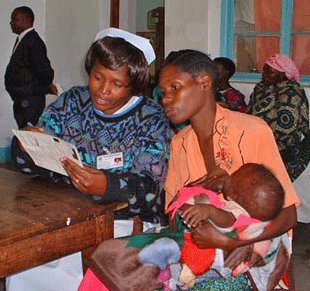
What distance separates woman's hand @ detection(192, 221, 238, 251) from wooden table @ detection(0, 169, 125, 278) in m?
0.29

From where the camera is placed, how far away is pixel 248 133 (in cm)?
189

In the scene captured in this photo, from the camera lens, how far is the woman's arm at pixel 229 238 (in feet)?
5.83

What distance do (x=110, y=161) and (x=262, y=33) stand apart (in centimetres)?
332

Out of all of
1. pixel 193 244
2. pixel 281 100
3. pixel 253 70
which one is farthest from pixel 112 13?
pixel 193 244

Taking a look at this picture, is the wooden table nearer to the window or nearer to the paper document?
the paper document

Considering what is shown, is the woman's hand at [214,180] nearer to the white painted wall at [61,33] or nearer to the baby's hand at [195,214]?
the baby's hand at [195,214]

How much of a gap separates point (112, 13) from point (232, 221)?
5.02 m

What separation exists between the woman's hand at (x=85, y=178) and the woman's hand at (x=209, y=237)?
34cm

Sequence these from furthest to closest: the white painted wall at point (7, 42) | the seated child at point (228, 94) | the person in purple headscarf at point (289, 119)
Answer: the white painted wall at point (7, 42)
the seated child at point (228, 94)
the person in purple headscarf at point (289, 119)

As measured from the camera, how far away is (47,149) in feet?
6.48

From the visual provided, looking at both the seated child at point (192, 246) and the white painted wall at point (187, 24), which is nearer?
the seated child at point (192, 246)

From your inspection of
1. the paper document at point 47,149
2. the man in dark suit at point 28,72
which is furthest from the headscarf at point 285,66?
the paper document at point 47,149

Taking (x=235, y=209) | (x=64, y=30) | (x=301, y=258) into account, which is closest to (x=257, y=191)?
(x=235, y=209)

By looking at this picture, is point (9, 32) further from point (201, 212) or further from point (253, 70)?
point (201, 212)
